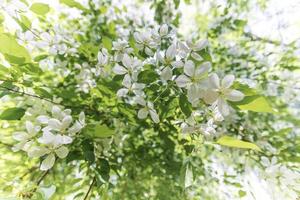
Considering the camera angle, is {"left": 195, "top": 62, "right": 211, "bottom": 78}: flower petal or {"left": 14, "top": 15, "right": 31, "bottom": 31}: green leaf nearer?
{"left": 195, "top": 62, "right": 211, "bottom": 78}: flower petal

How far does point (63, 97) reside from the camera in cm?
64

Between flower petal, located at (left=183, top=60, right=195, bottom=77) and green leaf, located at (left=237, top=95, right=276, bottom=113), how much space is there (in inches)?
3.0

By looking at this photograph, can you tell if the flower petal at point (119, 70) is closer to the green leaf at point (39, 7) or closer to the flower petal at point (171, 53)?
the flower petal at point (171, 53)

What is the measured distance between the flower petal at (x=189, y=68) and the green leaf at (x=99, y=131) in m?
0.16

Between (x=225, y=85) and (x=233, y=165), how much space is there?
2.28 feet

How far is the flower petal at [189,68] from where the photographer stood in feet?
1.40

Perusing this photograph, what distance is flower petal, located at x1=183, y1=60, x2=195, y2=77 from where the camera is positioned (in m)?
0.43

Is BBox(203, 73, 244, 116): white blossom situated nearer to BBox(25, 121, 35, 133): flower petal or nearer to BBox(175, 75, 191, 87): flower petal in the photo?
BBox(175, 75, 191, 87): flower petal

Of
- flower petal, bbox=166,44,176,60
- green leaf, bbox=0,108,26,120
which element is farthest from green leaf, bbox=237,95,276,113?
green leaf, bbox=0,108,26,120

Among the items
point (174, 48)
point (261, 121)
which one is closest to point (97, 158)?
point (174, 48)

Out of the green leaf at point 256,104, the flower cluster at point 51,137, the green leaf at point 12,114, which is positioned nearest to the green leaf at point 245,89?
the green leaf at point 256,104

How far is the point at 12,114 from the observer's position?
0.56 metres

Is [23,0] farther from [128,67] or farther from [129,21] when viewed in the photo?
[129,21]

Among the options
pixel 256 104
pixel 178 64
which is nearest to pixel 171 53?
pixel 178 64
